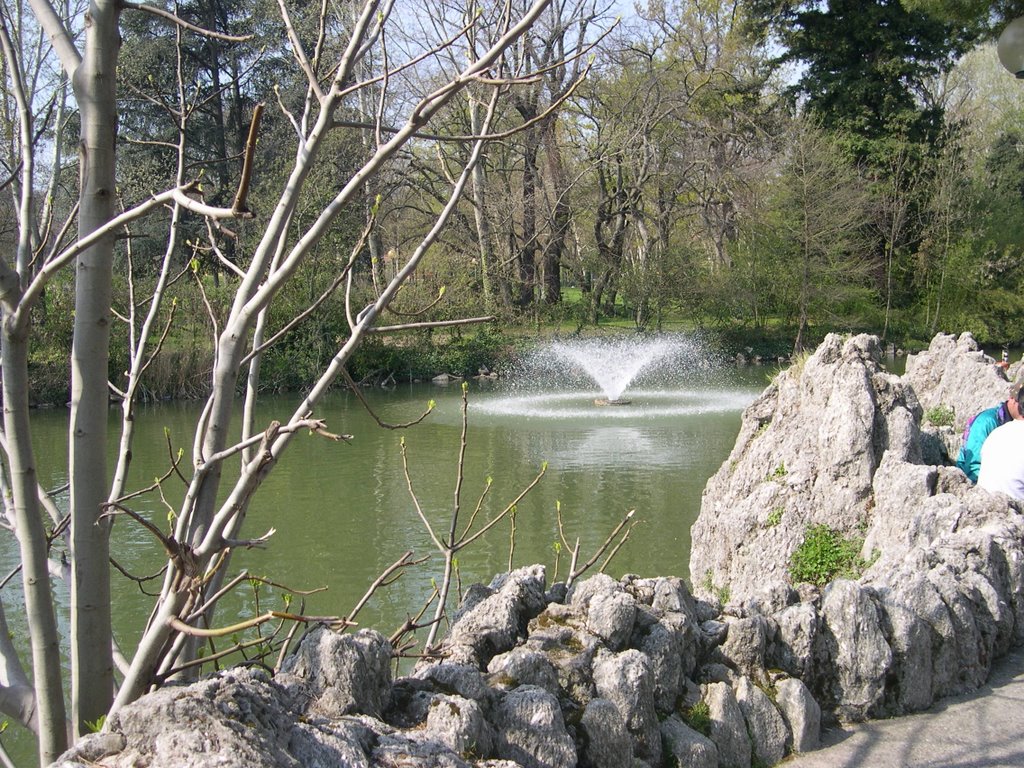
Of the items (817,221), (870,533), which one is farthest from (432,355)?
(870,533)

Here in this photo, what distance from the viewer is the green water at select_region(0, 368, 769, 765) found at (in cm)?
874

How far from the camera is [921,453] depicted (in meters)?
6.52

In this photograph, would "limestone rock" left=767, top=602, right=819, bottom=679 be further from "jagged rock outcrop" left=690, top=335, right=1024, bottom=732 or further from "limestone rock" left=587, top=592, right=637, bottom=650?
"limestone rock" left=587, top=592, right=637, bottom=650

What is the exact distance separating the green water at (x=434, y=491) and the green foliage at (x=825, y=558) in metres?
2.46

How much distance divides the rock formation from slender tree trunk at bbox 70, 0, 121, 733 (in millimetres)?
410

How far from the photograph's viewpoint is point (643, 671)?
2.88m

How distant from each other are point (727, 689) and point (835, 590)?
0.74 metres

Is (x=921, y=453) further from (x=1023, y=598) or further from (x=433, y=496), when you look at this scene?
(x=433, y=496)

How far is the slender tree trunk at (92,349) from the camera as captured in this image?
2.06 m

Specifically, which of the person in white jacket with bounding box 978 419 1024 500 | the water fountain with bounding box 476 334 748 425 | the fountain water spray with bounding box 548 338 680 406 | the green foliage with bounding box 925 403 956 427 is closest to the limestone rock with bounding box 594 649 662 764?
the person in white jacket with bounding box 978 419 1024 500

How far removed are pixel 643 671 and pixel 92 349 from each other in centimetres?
173

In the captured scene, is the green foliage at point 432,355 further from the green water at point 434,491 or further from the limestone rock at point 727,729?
the limestone rock at point 727,729

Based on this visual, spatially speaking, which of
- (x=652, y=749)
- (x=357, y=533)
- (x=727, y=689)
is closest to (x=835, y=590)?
(x=727, y=689)

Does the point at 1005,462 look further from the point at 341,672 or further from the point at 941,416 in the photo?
the point at 341,672
